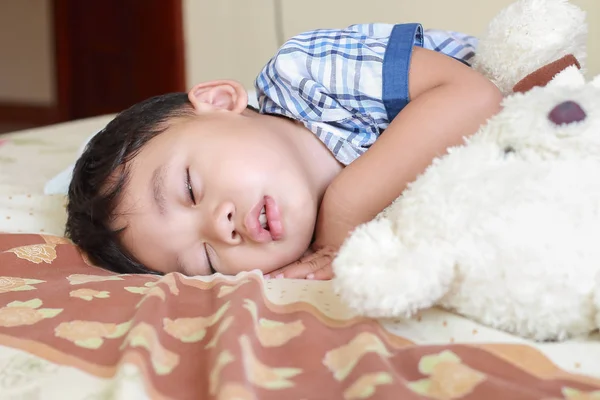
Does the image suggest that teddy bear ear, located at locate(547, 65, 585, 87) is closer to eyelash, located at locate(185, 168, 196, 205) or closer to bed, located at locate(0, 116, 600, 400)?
bed, located at locate(0, 116, 600, 400)

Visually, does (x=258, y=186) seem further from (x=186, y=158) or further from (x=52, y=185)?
(x=52, y=185)

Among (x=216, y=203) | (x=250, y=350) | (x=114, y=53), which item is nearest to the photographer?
(x=250, y=350)

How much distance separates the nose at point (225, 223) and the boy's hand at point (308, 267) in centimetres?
7

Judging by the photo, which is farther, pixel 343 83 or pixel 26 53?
pixel 26 53

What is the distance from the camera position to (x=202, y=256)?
887 mm

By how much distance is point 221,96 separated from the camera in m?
1.09

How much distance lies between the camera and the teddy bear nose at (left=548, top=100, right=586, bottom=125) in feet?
1.92

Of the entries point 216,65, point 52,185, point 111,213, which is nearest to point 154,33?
point 216,65

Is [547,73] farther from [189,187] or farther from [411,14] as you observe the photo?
[411,14]

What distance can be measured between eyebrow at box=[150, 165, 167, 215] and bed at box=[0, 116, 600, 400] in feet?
0.49

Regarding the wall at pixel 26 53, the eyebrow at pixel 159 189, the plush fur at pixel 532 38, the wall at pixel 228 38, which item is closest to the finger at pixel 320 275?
the eyebrow at pixel 159 189

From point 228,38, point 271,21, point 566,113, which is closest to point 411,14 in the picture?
point 271,21

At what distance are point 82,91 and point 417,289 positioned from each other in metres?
4.06

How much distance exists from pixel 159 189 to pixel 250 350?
40cm
